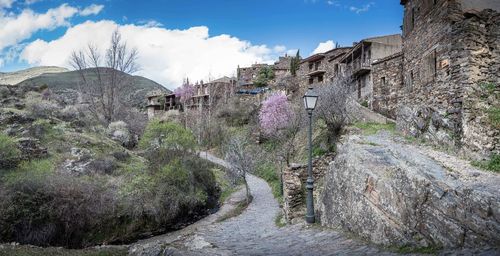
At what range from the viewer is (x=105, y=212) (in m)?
15.1

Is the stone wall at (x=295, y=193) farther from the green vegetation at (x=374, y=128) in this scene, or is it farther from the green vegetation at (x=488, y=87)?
the green vegetation at (x=488, y=87)

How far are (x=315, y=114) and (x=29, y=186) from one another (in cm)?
1620

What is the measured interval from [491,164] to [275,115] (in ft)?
78.1

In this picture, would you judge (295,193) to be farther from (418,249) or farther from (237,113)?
(237,113)

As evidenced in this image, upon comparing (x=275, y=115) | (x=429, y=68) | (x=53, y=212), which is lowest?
(x=53, y=212)

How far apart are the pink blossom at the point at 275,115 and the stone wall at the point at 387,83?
24.1ft

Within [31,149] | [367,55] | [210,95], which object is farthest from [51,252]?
[210,95]

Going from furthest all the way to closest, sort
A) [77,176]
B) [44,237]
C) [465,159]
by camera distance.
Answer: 1. [77,176]
2. [44,237]
3. [465,159]

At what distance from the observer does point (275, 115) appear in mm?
31016

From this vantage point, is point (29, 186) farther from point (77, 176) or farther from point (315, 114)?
point (315, 114)

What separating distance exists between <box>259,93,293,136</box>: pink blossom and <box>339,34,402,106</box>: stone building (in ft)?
21.8

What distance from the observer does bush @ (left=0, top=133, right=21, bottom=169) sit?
17.3 metres

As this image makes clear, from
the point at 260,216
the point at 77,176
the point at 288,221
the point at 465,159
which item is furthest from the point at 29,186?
the point at 465,159

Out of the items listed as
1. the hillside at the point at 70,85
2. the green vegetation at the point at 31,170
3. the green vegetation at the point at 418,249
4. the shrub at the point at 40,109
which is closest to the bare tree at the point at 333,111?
the green vegetation at the point at 418,249
